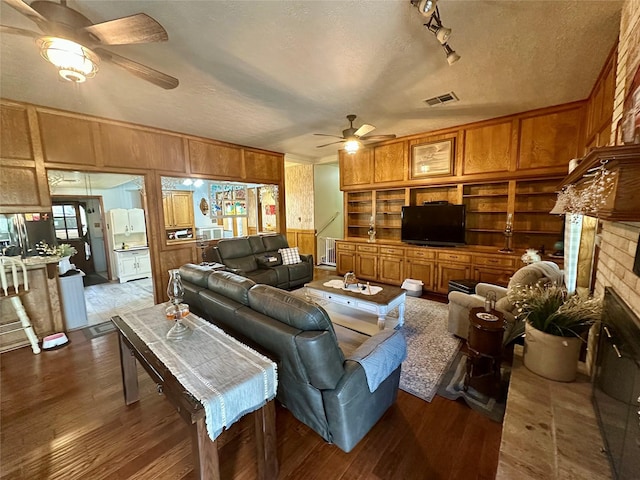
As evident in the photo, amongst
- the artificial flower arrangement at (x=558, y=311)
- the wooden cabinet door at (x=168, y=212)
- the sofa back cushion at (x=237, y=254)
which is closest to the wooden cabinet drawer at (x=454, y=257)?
the artificial flower arrangement at (x=558, y=311)

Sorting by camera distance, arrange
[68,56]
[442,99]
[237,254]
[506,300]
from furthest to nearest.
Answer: [237,254] < [442,99] < [506,300] < [68,56]

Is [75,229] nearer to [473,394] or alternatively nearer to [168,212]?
[168,212]

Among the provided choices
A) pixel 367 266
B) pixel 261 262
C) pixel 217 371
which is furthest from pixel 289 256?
pixel 217 371

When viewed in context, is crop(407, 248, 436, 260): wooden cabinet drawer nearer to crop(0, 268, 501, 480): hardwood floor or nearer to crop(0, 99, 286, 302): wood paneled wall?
crop(0, 268, 501, 480): hardwood floor

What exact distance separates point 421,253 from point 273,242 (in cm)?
289

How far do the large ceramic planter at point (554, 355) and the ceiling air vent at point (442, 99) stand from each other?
8.63ft

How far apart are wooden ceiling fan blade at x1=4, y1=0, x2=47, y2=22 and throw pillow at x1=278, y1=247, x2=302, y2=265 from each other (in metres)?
4.01

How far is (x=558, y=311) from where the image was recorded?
5.84 feet

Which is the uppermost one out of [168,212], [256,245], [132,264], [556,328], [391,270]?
[168,212]

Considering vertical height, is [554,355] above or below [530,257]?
below

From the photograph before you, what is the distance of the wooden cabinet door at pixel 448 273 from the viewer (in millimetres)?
4207

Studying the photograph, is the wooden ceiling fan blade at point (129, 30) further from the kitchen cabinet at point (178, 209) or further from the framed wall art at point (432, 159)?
the framed wall art at point (432, 159)

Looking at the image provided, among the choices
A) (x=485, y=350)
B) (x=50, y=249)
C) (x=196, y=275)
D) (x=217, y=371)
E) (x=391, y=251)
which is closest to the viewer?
(x=217, y=371)

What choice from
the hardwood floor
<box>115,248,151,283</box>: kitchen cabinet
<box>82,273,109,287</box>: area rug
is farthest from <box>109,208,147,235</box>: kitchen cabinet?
the hardwood floor
